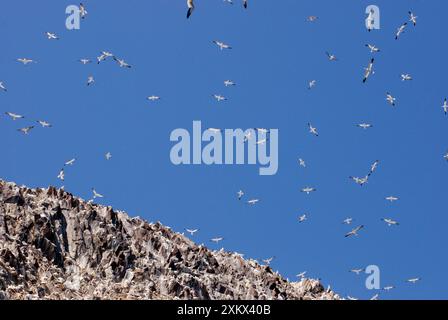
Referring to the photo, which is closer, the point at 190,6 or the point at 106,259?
the point at 190,6

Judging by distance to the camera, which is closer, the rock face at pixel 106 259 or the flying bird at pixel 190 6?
the flying bird at pixel 190 6

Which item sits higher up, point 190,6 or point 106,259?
point 190,6

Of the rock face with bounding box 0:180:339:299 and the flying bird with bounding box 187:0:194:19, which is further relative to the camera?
the rock face with bounding box 0:180:339:299
